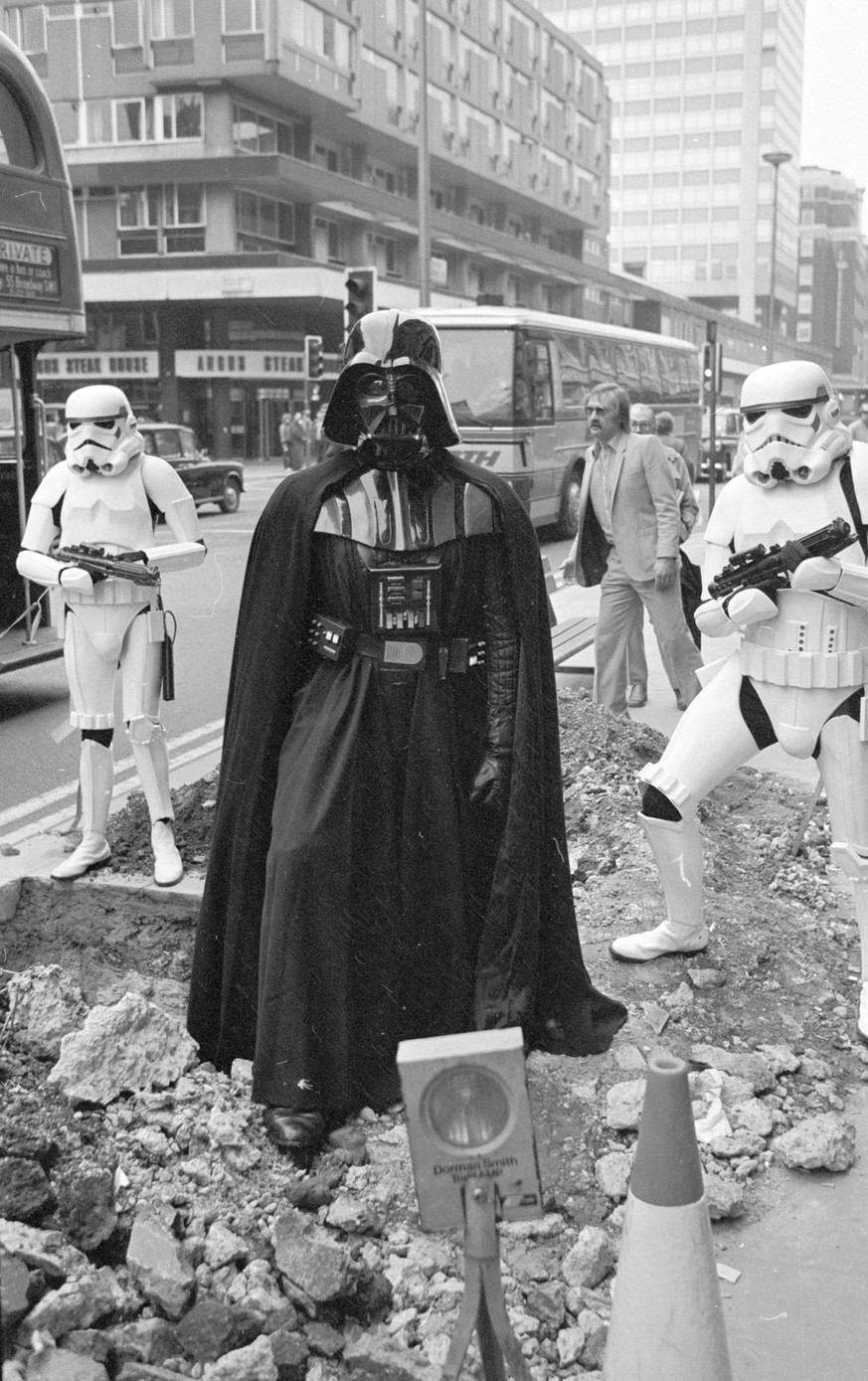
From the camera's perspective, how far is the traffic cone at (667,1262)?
250 centimetres

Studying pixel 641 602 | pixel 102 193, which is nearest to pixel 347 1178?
pixel 641 602

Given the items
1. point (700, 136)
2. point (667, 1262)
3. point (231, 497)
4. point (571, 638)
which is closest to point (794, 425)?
point (667, 1262)

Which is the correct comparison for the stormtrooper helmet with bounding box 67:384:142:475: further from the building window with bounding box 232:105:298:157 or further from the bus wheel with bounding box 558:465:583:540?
the building window with bounding box 232:105:298:157

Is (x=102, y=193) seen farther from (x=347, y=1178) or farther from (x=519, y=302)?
(x=347, y=1178)

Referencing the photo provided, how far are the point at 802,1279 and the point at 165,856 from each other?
2.96 m

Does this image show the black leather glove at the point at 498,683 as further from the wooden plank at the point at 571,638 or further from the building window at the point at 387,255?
→ the building window at the point at 387,255

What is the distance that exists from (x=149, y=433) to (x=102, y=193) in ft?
81.1

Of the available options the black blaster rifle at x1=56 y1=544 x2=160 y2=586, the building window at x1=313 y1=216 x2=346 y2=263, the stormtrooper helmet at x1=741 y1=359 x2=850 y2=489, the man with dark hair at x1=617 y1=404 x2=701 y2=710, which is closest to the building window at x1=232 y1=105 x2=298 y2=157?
the building window at x1=313 y1=216 x2=346 y2=263

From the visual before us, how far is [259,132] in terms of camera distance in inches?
1719

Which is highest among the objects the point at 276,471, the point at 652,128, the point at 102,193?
the point at 652,128

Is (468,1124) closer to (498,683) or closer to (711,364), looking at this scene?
(498,683)

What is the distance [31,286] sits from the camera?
922 centimetres

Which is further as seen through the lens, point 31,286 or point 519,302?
point 519,302

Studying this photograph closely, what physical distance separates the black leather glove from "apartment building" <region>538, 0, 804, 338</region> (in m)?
134
